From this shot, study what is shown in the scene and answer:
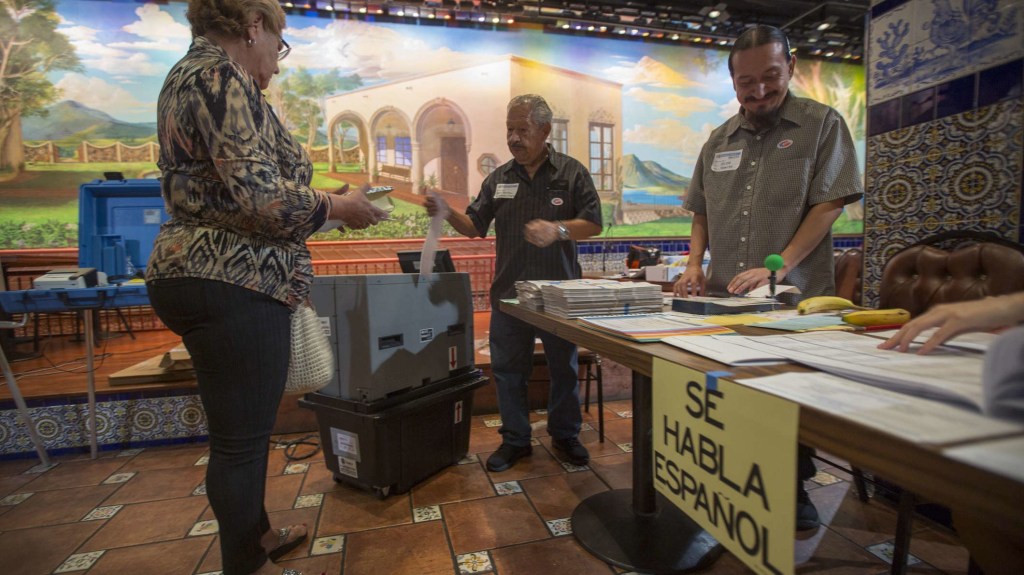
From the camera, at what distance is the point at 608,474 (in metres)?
2.26

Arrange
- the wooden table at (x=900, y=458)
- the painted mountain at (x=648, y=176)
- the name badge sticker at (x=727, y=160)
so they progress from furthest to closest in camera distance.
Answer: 1. the painted mountain at (x=648, y=176)
2. the name badge sticker at (x=727, y=160)
3. the wooden table at (x=900, y=458)

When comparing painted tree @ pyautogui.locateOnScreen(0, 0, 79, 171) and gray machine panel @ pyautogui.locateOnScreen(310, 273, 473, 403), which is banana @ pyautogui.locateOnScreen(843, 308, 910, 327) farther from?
painted tree @ pyautogui.locateOnScreen(0, 0, 79, 171)

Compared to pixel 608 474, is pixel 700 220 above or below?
above

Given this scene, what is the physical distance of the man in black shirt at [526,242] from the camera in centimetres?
221

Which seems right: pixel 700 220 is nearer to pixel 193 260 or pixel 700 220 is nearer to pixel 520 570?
pixel 520 570

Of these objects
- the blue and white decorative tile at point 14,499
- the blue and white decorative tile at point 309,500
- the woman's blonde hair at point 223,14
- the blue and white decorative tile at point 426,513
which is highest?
the woman's blonde hair at point 223,14

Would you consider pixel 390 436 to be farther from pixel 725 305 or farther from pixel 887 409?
pixel 887 409

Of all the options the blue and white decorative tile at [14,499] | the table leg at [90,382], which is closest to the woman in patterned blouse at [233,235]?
the blue and white decorative tile at [14,499]

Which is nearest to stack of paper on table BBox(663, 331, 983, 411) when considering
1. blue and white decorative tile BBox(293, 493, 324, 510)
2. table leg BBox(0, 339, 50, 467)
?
blue and white decorative tile BBox(293, 493, 324, 510)

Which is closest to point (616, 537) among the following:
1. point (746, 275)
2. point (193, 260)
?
point (746, 275)

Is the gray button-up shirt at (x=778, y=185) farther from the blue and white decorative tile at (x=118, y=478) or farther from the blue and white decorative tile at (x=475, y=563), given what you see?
the blue and white decorative tile at (x=118, y=478)

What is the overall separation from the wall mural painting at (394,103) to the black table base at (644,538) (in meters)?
5.59

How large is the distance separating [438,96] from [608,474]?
6.21 m

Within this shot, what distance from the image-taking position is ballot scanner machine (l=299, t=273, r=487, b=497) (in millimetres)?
2002
